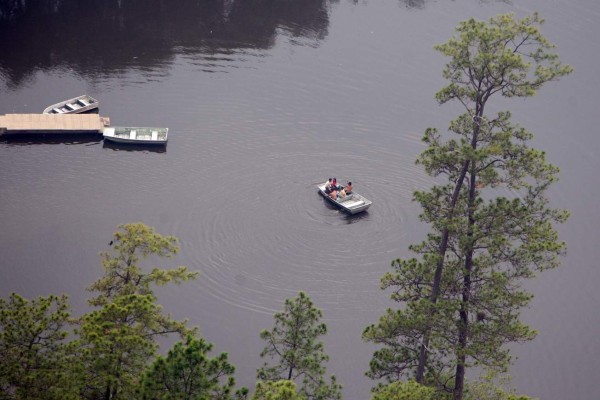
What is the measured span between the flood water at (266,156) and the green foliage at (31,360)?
1851cm

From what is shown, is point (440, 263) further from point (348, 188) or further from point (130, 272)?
point (348, 188)

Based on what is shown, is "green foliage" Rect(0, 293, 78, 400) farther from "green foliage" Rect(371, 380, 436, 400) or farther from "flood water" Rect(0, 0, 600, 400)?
"flood water" Rect(0, 0, 600, 400)

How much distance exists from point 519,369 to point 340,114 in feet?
110

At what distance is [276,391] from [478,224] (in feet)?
42.2

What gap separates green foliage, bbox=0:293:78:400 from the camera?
3441cm

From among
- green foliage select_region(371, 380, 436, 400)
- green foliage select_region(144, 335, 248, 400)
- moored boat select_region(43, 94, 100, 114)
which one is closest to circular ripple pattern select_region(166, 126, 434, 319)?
moored boat select_region(43, 94, 100, 114)

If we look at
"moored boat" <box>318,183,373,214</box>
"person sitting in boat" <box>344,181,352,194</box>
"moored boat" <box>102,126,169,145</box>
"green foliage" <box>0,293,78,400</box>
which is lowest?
"green foliage" <box>0,293,78,400</box>

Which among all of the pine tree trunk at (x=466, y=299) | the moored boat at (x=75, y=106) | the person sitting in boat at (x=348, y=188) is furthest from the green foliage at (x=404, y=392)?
the moored boat at (x=75, y=106)

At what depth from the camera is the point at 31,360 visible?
3506cm

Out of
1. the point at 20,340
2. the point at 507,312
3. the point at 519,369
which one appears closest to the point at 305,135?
the point at 519,369

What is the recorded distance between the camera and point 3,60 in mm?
84688

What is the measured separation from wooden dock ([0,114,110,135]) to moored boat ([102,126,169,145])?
4.80 ft

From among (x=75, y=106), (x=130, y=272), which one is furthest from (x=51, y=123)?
(x=130, y=272)

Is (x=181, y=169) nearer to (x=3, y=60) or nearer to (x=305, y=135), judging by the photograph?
(x=305, y=135)
